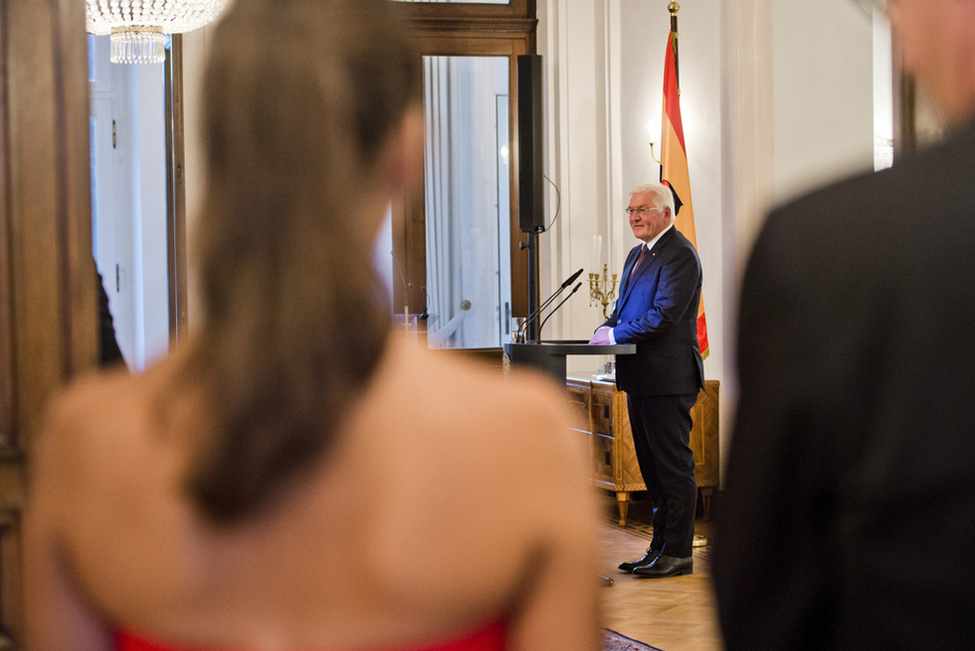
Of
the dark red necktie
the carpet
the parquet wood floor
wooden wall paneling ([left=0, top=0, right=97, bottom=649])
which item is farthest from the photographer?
the dark red necktie

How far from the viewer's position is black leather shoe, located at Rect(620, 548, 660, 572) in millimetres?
4676

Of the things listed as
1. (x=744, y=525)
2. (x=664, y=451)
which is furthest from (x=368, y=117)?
(x=664, y=451)

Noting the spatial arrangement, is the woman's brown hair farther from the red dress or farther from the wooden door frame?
the wooden door frame

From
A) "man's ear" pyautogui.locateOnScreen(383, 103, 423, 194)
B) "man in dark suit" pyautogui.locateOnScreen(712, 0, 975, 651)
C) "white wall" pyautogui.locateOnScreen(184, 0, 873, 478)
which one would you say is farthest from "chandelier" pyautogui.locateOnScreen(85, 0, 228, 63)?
"man in dark suit" pyautogui.locateOnScreen(712, 0, 975, 651)

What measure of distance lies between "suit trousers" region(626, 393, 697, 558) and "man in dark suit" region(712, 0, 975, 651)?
12.1 feet

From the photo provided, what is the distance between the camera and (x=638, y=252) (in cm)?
488

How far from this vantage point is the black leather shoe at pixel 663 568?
15.0ft

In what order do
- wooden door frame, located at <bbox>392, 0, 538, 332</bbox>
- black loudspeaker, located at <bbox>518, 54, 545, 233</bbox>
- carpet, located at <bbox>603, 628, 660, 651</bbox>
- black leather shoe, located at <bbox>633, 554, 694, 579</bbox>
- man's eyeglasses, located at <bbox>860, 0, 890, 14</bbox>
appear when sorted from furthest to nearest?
wooden door frame, located at <bbox>392, 0, 538, 332</bbox> → black loudspeaker, located at <bbox>518, 54, 545, 233</bbox> → black leather shoe, located at <bbox>633, 554, 694, 579</bbox> → carpet, located at <bbox>603, 628, 660, 651</bbox> → man's eyeglasses, located at <bbox>860, 0, 890, 14</bbox>

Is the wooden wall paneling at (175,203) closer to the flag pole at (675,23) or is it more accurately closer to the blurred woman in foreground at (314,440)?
the flag pole at (675,23)

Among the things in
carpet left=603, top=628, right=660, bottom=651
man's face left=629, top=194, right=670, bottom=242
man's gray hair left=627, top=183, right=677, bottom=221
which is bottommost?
carpet left=603, top=628, right=660, bottom=651

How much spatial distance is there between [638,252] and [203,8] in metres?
2.41

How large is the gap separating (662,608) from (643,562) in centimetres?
55

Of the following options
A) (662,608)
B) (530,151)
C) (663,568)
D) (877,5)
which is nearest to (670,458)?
(663,568)

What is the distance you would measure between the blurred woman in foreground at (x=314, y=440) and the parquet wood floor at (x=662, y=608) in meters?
2.89
